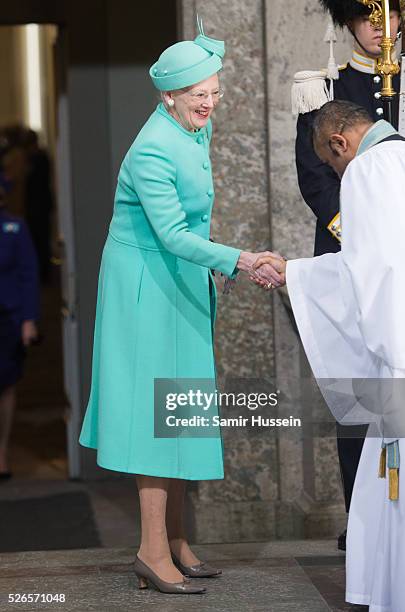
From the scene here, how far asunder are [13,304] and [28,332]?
178 millimetres

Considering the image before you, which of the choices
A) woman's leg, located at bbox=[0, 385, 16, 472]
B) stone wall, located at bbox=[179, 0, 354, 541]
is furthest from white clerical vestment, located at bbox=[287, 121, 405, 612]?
woman's leg, located at bbox=[0, 385, 16, 472]

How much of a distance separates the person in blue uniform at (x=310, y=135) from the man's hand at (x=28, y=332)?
284 cm

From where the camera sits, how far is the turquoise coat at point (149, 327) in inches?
164

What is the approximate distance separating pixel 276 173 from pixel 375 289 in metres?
1.98

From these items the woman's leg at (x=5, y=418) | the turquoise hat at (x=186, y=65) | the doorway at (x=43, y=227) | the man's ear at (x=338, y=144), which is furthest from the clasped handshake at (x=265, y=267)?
the woman's leg at (x=5, y=418)

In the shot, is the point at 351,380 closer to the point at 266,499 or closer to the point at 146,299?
the point at 146,299

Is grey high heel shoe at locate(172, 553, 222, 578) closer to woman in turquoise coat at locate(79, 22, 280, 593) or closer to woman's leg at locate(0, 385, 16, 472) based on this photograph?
woman in turquoise coat at locate(79, 22, 280, 593)

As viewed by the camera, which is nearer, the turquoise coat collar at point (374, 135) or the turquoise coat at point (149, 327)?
the turquoise coat collar at point (374, 135)

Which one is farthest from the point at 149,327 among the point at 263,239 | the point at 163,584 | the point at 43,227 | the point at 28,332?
the point at 43,227

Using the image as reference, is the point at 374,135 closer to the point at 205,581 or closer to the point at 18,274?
the point at 205,581

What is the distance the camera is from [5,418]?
733 centimetres

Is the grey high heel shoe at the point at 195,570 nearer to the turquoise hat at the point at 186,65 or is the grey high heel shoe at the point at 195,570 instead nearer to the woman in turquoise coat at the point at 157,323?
the woman in turquoise coat at the point at 157,323

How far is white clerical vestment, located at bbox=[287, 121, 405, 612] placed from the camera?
356 centimetres

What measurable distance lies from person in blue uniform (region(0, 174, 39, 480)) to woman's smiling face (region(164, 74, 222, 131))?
3.18 meters
